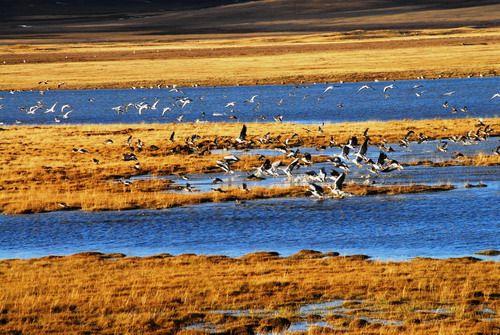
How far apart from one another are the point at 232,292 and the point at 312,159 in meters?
22.7

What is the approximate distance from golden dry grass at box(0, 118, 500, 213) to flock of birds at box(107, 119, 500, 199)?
0.50m

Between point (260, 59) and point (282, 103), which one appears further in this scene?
point (260, 59)

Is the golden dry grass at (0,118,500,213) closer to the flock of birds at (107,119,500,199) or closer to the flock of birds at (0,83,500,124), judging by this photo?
the flock of birds at (107,119,500,199)

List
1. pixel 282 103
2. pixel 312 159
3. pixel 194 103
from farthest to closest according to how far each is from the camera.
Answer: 1. pixel 194 103
2. pixel 282 103
3. pixel 312 159

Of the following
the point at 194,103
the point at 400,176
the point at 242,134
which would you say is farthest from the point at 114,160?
the point at 194,103

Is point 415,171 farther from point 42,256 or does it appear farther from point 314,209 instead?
point 42,256

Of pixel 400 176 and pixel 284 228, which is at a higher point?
pixel 284 228

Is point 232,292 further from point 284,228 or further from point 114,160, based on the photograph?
point 114,160

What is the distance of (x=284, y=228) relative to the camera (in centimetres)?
2858

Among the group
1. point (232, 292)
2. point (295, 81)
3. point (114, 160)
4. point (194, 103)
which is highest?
point (232, 292)

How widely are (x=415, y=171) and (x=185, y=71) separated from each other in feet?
239

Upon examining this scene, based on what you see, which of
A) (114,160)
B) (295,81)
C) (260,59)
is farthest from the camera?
(260,59)

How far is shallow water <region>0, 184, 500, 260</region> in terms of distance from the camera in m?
25.8

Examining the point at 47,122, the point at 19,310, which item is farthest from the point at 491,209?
the point at 47,122
